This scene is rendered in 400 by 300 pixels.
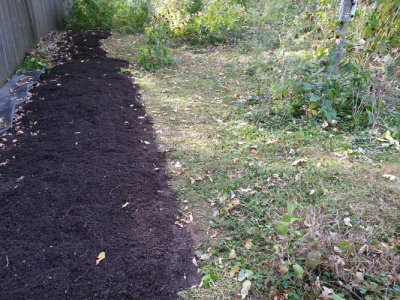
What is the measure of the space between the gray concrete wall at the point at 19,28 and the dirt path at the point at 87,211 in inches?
69.1

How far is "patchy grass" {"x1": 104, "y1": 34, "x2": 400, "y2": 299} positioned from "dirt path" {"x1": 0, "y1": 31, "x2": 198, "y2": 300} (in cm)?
23

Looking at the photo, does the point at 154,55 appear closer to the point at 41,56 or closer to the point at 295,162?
the point at 41,56

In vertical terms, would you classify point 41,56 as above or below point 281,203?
above

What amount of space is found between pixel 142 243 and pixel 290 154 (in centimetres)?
200

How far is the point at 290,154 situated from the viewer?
365cm

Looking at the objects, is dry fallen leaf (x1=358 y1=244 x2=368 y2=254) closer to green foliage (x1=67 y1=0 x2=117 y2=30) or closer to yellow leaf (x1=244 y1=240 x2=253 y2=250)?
yellow leaf (x1=244 y1=240 x2=253 y2=250)

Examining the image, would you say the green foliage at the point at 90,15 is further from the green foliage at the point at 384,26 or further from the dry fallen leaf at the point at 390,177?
the dry fallen leaf at the point at 390,177

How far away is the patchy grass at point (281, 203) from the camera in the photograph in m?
2.18

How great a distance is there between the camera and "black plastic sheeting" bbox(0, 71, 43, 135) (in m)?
4.33

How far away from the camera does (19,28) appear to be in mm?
6672

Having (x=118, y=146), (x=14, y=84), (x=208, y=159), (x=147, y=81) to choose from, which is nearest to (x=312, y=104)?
(x=208, y=159)

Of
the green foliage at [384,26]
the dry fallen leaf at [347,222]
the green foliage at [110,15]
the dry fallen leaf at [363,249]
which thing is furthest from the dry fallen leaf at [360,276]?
the green foliage at [110,15]

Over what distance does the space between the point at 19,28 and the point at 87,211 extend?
225 inches

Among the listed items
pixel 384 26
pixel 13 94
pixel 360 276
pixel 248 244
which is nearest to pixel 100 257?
Result: pixel 248 244
